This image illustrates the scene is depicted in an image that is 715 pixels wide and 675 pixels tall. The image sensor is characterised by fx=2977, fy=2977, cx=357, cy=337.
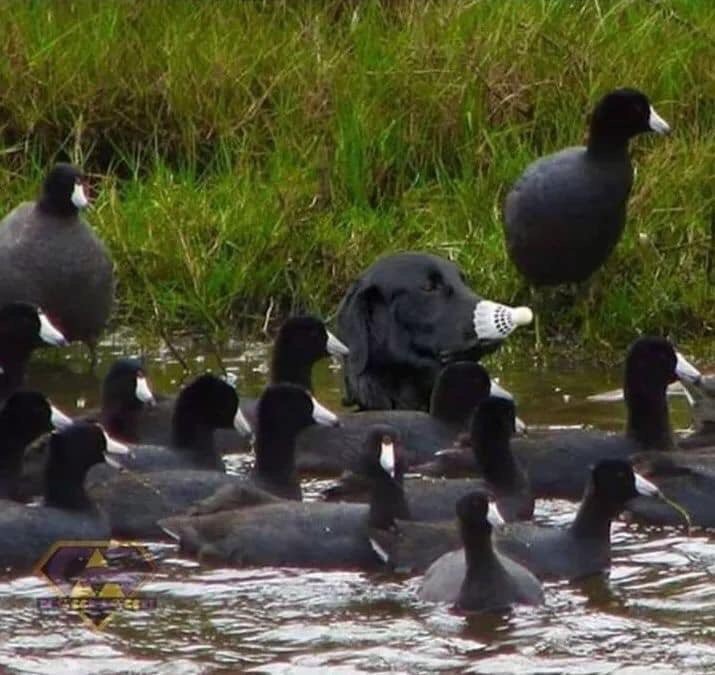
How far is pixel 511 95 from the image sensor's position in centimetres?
1460

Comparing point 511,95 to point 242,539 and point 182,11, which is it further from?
point 242,539

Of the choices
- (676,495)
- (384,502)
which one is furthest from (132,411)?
(676,495)

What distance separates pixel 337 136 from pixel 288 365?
2.97m

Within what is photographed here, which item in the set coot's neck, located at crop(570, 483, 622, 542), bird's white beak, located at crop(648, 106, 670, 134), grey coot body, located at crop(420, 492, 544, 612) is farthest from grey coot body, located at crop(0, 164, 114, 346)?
grey coot body, located at crop(420, 492, 544, 612)

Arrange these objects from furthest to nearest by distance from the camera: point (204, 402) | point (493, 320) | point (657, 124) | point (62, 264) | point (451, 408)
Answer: point (657, 124) < point (62, 264) < point (493, 320) < point (451, 408) < point (204, 402)

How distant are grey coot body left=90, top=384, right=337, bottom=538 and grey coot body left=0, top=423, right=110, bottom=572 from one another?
22 cm

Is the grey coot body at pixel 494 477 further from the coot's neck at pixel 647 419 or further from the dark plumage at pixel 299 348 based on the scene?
the dark plumage at pixel 299 348

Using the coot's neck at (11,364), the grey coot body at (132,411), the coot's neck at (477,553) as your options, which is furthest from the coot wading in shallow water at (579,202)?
the coot's neck at (477,553)

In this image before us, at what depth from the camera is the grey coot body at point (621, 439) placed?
10766 millimetres

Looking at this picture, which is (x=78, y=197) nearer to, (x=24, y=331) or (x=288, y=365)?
(x=24, y=331)

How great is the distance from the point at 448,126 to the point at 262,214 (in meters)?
1.29

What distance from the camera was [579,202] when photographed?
43.9 ft

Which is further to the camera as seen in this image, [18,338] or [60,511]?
[18,338]

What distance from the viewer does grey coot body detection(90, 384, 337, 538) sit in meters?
10.0
